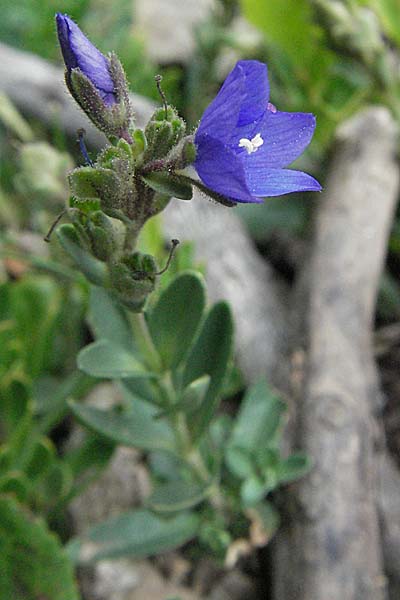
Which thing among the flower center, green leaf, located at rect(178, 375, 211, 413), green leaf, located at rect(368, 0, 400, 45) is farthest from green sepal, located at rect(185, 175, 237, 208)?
green leaf, located at rect(368, 0, 400, 45)

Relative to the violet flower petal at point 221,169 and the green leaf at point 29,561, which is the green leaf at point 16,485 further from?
the violet flower petal at point 221,169

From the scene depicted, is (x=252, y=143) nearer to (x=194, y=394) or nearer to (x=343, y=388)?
(x=194, y=394)

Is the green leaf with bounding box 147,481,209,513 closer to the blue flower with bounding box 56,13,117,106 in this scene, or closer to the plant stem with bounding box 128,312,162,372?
the plant stem with bounding box 128,312,162,372

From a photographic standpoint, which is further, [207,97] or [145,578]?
[207,97]

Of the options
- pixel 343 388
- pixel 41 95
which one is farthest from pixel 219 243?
pixel 41 95

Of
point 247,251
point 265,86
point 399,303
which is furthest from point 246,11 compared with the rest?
point 265,86

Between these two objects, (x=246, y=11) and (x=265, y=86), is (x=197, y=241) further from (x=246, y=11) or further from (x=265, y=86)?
(x=265, y=86)

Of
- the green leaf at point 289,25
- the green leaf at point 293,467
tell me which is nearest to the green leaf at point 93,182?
the green leaf at point 293,467
